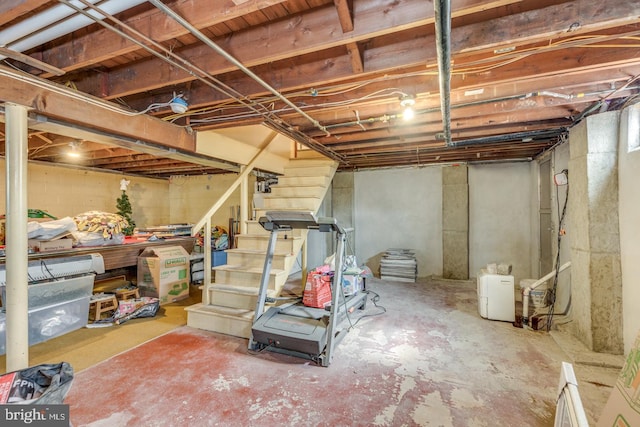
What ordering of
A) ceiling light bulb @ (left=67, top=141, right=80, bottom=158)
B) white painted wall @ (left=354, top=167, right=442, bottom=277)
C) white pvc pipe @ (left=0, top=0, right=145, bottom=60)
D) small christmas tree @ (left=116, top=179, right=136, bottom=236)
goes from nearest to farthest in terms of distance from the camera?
1. white pvc pipe @ (left=0, top=0, right=145, bottom=60)
2. ceiling light bulb @ (left=67, top=141, right=80, bottom=158)
3. white painted wall @ (left=354, top=167, right=442, bottom=277)
4. small christmas tree @ (left=116, top=179, right=136, bottom=236)

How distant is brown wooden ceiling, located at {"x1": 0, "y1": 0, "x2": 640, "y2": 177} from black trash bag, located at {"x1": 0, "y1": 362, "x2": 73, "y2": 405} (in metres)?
1.96

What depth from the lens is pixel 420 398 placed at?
2.06 m

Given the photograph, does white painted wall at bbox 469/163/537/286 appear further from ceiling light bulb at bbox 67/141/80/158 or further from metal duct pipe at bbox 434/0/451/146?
ceiling light bulb at bbox 67/141/80/158

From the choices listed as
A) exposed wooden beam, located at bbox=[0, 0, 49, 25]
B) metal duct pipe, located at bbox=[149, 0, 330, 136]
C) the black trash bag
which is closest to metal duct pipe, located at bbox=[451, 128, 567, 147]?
metal duct pipe, located at bbox=[149, 0, 330, 136]

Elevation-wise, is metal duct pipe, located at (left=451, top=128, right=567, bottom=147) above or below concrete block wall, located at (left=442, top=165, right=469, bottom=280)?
above

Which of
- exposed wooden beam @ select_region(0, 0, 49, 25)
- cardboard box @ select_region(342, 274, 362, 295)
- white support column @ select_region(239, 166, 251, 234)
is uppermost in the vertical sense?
exposed wooden beam @ select_region(0, 0, 49, 25)

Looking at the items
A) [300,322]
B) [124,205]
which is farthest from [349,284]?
[124,205]

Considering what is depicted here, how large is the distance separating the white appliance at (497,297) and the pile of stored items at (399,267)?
1860 mm

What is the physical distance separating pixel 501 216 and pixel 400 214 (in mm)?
1875

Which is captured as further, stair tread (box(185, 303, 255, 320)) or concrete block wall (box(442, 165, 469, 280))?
concrete block wall (box(442, 165, 469, 280))

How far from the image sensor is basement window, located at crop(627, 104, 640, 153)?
247 cm

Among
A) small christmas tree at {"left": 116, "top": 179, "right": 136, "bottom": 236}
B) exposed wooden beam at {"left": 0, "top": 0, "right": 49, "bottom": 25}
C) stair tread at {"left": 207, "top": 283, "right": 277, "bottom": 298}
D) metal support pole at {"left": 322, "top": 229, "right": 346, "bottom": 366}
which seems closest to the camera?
exposed wooden beam at {"left": 0, "top": 0, "right": 49, "bottom": 25}

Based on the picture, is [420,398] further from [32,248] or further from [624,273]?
[32,248]

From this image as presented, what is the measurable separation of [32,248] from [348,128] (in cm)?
415
